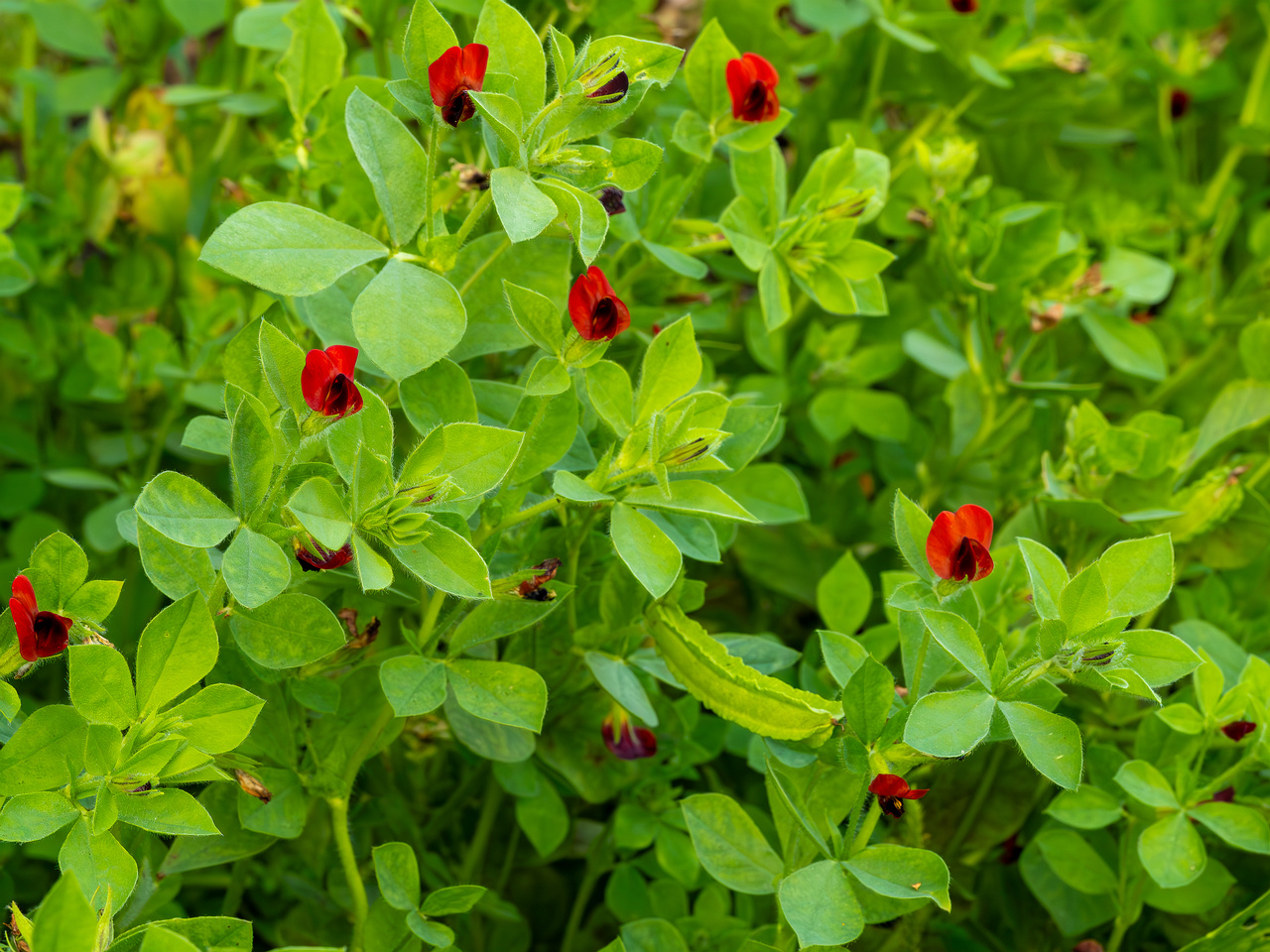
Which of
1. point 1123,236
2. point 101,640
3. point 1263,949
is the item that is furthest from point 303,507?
point 1123,236

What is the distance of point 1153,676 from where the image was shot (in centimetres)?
71

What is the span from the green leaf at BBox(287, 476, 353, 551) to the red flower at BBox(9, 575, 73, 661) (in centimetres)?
16

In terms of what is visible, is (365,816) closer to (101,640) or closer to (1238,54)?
(101,640)

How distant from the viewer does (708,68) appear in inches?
34.1

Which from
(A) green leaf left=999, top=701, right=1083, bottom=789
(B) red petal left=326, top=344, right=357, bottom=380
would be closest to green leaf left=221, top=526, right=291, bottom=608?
(B) red petal left=326, top=344, right=357, bottom=380

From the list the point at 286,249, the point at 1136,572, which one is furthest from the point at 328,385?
the point at 1136,572

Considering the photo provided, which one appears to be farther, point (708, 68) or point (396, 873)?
point (708, 68)

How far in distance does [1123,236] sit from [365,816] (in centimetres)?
106

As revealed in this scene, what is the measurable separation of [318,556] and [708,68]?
482 mm

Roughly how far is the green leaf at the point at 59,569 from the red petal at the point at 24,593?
0.02 m

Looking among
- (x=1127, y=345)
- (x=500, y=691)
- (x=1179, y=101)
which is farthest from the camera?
(x=1179, y=101)

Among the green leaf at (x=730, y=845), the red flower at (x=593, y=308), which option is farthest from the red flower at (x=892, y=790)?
the red flower at (x=593, y=308)

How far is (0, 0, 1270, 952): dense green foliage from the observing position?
0.65 metres

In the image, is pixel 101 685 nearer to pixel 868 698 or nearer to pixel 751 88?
pixel 868 698
